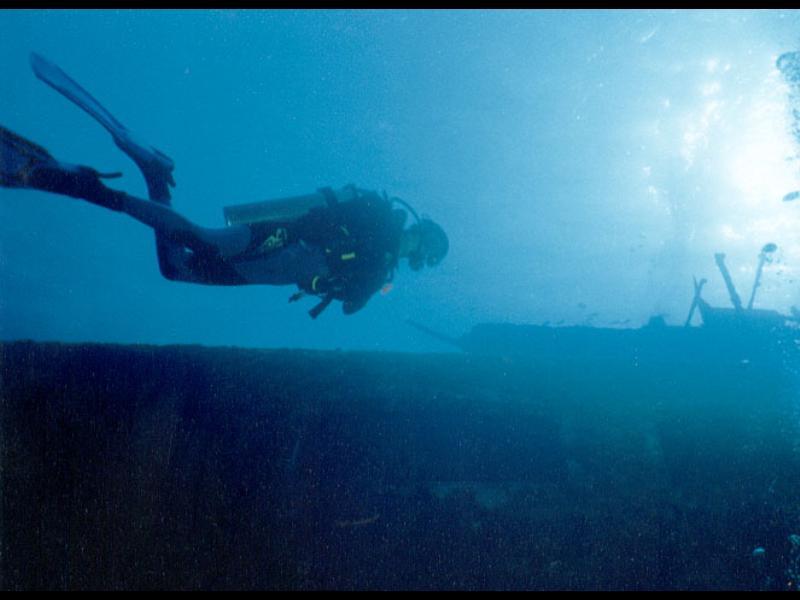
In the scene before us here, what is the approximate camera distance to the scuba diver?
8.38 ft

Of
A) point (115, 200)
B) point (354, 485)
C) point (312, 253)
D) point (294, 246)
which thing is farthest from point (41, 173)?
point (354, 485)

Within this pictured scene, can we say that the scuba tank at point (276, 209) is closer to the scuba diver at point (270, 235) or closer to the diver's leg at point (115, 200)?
the scuba diver at point (270, 235)

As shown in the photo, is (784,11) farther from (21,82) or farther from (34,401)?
(21,82)

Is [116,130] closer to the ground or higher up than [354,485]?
higher up

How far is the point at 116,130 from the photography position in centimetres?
271

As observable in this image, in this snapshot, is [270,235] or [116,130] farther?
[270,235]

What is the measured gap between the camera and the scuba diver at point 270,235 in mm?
2555

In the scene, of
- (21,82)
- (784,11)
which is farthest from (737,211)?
(21,82)

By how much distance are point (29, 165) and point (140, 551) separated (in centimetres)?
179

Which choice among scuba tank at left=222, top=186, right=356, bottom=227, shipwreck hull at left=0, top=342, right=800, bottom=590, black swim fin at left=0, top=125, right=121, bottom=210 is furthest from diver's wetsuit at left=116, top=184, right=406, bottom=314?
shipwreck hull at left=0, top=342, right=800, bottom=590

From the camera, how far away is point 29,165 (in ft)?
6.23

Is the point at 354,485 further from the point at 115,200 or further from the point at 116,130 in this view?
the point at 116,130

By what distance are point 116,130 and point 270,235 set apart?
117 centimetres

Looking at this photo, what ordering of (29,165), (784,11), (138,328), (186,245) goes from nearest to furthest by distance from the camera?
(29,165) → (186,245) → (784,11) → (138,328)
